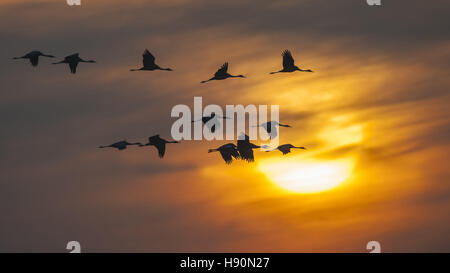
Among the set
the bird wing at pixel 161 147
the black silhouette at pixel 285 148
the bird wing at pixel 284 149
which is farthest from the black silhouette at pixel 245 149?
the bird wing at pixel 284 149

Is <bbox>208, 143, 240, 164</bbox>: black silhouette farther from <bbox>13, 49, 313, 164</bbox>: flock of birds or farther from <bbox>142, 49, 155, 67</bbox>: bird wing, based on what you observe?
<bbox>142, 49, 155, 67</bbox>: bird wing

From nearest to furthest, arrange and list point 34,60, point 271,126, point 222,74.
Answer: point 34,60 < point 222,74 < point 271,126

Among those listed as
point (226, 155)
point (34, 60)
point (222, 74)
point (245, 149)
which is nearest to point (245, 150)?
point (245, 149)

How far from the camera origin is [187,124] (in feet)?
319

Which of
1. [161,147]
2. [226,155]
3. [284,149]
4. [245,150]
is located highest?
[284,149]

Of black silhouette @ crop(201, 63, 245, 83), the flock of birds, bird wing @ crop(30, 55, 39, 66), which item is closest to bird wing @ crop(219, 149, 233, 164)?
the flock of birds

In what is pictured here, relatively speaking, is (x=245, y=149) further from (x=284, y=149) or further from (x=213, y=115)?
(x=284, y=149)

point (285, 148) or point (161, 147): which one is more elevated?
point (285, 148)

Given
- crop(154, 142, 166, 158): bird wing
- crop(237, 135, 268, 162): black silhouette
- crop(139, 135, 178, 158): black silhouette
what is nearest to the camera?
crop(139, 135, 178, 158): black silhouette

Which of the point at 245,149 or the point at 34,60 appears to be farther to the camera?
the point at 245,149
